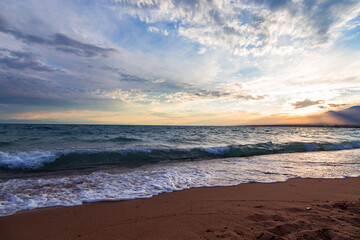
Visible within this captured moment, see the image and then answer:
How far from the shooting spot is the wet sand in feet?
9.40

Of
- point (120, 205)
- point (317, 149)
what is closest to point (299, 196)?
point (120, 205)

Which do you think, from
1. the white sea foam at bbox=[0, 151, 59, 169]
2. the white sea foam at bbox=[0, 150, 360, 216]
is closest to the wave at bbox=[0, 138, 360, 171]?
the white sea foam at bbox=[0, 151, 59, 169]

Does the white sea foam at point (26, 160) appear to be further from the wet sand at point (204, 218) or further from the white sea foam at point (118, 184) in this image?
the wet sand at point (204, 218)

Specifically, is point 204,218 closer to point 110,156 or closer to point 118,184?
point 118,184

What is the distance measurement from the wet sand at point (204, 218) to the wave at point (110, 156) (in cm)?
547

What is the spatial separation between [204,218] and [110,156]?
349 inches

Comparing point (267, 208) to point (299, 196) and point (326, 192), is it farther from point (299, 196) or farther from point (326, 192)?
point (326, 192)

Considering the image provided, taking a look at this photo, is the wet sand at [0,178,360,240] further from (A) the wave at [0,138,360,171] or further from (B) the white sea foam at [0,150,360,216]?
(A) the wave at [0,138,360,171]

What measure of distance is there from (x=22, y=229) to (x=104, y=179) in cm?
317

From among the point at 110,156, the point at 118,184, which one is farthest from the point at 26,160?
the point at 118,184

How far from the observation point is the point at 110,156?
10.8m

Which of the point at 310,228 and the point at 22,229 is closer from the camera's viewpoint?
the point at 310,228

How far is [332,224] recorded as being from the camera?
9.71 ft

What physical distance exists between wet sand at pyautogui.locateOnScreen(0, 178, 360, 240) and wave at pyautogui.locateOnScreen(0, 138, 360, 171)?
5472mm
